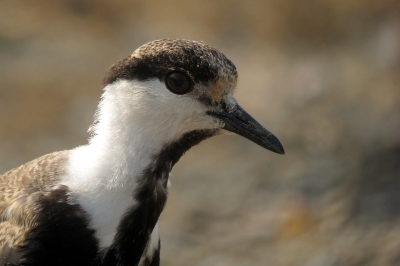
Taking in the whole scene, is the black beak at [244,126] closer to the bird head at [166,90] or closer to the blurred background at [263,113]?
the bird head at [166,90]

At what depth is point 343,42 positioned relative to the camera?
741cm

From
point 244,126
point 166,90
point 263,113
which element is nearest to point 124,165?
point 166,90

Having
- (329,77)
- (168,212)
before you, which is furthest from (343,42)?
(168,212)

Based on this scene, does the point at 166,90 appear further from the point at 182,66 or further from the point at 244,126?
the point at 244,126

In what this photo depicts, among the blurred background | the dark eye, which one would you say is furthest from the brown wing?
the blurred background

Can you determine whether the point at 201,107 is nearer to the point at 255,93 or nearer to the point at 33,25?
the point at 255,93

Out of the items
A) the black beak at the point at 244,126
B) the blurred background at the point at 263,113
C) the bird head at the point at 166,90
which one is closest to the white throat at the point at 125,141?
the bird head at the point at 166,90

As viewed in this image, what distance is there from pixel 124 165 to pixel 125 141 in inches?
4.4

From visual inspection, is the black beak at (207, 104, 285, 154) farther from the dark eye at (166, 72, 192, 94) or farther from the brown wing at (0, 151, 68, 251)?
the brown wing at (0, 151, 68, 251)

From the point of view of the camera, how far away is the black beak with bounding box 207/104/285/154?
109 inches

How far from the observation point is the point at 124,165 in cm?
Answer: 263

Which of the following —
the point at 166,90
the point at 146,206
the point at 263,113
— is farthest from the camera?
the point at 263,113

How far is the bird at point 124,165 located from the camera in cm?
260

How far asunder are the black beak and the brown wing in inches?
32.4
